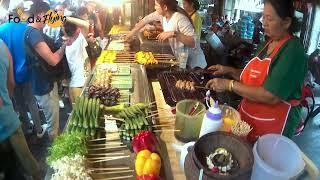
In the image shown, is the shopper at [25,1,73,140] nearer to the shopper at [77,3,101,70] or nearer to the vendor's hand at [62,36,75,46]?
the vendor's hand at [62,36,75,46]

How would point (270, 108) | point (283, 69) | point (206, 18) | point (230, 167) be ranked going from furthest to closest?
point (206, 18), point (270, 108), point (283, 69), point (230, 167)

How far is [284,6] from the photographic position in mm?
2375

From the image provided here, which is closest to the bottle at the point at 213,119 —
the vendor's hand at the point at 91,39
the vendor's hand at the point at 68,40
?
the vendor's hand at the point at 68,40

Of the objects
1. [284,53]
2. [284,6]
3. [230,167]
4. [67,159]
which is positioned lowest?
[67,159]

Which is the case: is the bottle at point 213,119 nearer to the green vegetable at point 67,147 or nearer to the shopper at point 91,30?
the green vegetable at point 67,147

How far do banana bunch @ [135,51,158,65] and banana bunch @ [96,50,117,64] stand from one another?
1.26 feet

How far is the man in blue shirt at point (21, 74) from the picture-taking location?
3.56 m

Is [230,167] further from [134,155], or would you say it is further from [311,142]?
[311,142]

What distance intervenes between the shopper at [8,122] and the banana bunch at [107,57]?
1.41 m

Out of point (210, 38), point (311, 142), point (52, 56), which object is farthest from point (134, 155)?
point (210, 38)

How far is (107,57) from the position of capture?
4.63 m

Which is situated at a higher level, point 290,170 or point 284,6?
point 284,6

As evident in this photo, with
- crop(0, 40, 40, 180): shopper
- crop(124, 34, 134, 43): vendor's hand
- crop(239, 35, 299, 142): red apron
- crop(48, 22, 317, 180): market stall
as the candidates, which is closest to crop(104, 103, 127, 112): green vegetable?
crop(48, 22, 317, 180): market stall

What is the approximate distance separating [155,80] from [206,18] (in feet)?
17.1
